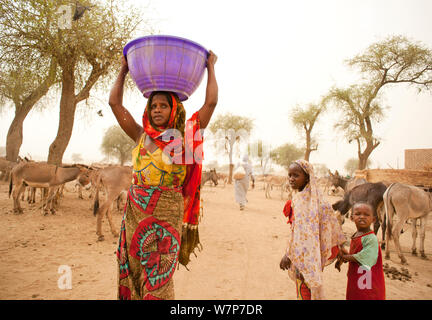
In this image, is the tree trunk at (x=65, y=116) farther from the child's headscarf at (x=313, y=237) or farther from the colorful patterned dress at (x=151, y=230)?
the child's headscarf at (x=313, y=237)

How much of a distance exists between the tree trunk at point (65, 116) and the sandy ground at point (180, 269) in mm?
2974

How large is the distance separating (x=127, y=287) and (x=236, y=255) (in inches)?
151

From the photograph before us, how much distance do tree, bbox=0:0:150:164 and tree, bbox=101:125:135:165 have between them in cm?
3485

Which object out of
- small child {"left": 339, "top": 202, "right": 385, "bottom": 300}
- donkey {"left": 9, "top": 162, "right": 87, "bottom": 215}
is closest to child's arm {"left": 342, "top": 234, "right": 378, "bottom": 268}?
small child {"left": 339, "top": 202, "right": 385, "bottom": 300}

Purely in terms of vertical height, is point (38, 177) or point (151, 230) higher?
point (38, 177)

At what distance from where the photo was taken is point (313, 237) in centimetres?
240

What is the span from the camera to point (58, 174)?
8.61m

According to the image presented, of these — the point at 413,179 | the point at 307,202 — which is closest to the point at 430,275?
the point at 307,202

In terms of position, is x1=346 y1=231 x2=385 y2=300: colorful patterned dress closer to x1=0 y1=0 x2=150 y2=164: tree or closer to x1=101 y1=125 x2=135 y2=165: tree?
x1=0 y1=0 x2=150 y2=164: tree

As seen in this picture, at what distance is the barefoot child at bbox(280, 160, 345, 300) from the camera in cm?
236

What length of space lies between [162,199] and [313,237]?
1.58 meters

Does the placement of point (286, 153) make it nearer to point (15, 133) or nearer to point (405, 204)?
point (15, 133)


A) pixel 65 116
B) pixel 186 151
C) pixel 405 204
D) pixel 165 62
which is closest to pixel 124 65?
pixel 165 62

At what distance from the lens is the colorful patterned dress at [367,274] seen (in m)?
2.38
